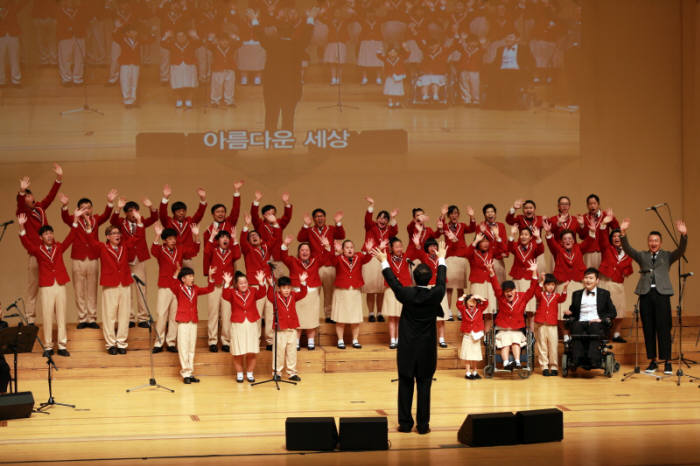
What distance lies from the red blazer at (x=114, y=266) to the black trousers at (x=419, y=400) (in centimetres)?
393

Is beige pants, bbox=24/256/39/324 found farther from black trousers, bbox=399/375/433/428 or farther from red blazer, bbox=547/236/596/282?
red blazer, bbox=547/236/596/282

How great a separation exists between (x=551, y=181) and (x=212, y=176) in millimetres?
4669

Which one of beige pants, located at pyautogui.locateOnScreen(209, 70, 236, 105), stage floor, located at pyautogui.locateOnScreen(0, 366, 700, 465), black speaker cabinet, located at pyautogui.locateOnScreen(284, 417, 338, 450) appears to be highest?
beige pants, located at pyautogui.locateOnScreen(209, 70, 236, 105)

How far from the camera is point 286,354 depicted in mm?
8523

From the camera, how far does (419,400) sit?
620cm

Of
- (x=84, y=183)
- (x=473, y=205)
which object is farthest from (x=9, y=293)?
(x=473, y=205)

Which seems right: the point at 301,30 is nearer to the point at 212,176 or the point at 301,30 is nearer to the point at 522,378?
the point at 212,176

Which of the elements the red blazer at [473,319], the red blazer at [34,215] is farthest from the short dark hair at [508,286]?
the red blazer at [34,215]

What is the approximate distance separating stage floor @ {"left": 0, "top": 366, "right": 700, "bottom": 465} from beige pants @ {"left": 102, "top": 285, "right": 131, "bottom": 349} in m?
0.50

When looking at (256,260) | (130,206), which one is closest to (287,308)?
(256,260)

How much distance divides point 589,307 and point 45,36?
7.59 m

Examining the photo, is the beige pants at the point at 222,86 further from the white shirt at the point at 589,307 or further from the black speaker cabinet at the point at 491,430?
the black speaker cabinet at the point at 491,430

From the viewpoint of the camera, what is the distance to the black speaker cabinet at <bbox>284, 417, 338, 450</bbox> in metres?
5.74

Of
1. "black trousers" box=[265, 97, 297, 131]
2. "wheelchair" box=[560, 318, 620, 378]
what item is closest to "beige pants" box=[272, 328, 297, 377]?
"wheelchair" box=[560, 318, 620, 378]
